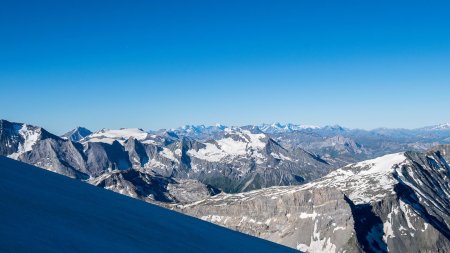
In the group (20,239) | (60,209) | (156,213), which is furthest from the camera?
(156,213)

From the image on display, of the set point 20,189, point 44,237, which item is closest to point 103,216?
point 20,189

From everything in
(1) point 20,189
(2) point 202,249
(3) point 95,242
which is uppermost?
(1) point 20,189

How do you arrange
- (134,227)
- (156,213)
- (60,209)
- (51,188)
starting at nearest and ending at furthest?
(60,209)
(134,227)
(51,188)
(156,213)

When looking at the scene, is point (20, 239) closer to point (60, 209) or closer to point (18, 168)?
point (60, 209)

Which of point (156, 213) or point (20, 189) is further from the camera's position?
point (156, 213)

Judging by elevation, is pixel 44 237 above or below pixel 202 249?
above

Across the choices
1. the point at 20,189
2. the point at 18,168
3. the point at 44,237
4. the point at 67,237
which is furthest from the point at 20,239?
the point at 18,168
